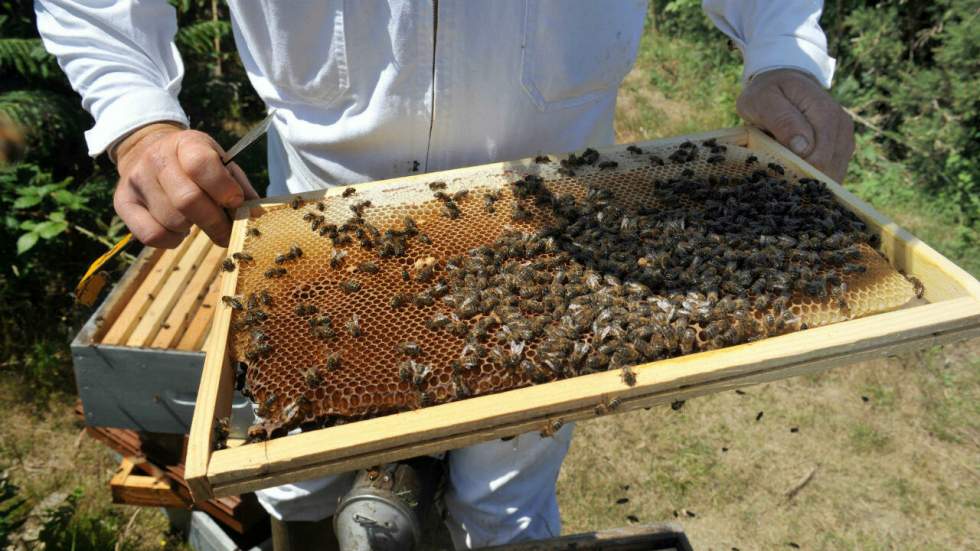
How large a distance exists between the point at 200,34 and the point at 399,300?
571cm

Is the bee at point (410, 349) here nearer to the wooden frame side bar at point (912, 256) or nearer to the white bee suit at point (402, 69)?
the white bee suit at point (402, 69)

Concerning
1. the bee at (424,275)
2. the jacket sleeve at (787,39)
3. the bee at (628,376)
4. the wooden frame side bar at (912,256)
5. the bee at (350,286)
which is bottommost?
the bee at (350,286)

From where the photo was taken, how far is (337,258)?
9.61ft

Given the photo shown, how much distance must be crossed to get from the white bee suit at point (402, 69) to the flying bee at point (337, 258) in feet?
1.98

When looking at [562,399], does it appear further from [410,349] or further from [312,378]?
[312,378]

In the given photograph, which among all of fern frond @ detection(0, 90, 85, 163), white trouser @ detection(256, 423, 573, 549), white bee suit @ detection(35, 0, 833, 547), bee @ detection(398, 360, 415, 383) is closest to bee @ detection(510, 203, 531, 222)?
white bee suit @ detection(35, 0, 833, 547)

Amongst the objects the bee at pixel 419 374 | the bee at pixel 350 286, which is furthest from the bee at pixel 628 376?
the bee at pixel 350 286

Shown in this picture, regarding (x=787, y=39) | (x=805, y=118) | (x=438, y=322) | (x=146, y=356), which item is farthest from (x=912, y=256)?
(x=146, y=356)

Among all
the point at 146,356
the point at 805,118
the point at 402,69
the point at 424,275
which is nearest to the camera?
the point at 424,275

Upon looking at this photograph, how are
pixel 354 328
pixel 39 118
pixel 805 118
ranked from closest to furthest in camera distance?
pixel 354 328 < pixel 805 118 < pixel 39 118

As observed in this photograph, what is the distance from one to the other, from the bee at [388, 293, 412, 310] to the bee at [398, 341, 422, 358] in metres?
0.26

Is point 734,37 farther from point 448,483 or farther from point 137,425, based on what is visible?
point 137,425

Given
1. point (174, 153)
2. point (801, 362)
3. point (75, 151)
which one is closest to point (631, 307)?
point (801, 362)

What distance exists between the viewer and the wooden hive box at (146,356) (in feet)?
12.8
